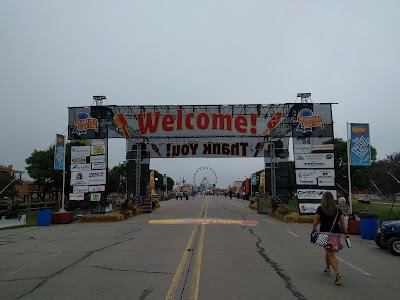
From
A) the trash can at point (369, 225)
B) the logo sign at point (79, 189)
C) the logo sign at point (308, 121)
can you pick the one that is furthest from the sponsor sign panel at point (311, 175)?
the logo sign at point (79, 189)

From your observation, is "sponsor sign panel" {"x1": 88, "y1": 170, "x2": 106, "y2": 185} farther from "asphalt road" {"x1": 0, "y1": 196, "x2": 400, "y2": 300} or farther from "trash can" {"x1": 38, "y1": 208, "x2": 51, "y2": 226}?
"asphalt road" {"x1": 0, "y1": 196, "x2": 400, "y2": 300}

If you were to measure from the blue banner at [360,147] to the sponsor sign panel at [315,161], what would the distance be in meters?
3.63

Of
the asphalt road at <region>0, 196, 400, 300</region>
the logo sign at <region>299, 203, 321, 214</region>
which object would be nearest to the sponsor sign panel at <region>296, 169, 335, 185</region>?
the logo sign at <region>299, 203, 321, 214</region>

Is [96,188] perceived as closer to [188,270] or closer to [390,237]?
[188,270]

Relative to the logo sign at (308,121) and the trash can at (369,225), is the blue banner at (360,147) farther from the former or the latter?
the trash can at (369,225)

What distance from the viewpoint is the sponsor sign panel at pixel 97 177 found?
25.6 m

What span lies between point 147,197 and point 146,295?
94.8ft

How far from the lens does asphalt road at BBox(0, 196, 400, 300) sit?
21.9 ft

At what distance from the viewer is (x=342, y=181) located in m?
50.0

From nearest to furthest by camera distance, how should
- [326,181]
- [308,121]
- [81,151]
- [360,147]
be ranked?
[360,147]
[326,181]
[308,121]
[81,151]

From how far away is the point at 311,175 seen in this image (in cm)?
2416

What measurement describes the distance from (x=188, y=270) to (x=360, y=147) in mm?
15286

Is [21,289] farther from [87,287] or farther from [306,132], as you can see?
[306,132]

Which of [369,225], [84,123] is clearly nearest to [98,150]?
[84,123]
